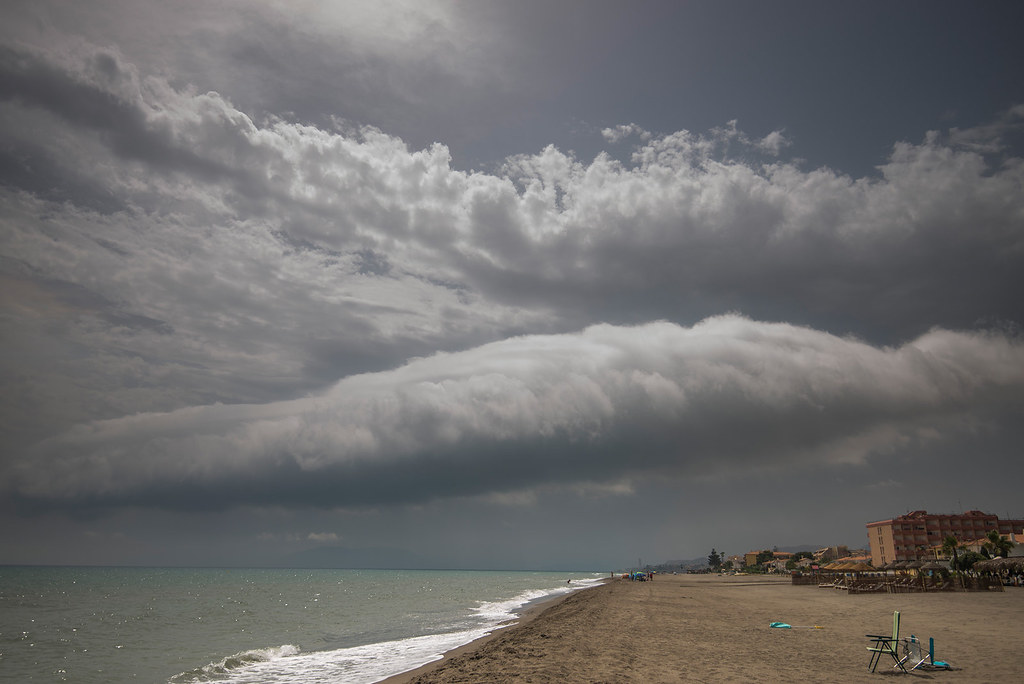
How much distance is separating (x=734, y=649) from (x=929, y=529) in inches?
5802

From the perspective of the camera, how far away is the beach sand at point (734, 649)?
14.5m

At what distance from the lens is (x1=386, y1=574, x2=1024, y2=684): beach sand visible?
1447cm

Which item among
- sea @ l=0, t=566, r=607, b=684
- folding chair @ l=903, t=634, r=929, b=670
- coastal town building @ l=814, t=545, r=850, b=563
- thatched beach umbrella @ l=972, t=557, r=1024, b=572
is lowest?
coastal town building @ l=814, t=545, r=850, b=563

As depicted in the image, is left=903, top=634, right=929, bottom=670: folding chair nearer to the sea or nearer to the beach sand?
the beach sand

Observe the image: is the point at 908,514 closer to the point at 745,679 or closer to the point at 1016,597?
the point at 1016,597

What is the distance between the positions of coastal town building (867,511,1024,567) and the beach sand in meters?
121

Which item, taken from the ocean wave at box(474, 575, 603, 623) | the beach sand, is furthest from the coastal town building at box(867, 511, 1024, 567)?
the beach sand

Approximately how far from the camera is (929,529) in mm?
133500

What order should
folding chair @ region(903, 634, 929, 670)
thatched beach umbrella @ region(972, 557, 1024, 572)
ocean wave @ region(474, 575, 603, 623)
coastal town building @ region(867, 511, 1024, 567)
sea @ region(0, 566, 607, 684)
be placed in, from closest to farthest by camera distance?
folding chair @ region(903, 634, 929, 670)
sea @ region(0, 566, 607, 684)
ocean wave @ region(474, 575, 603, 623)
thatched beach umbrella @ region(972, 557, 1024, 572)
coastal town building @ region(867, 511, 1024, 567)

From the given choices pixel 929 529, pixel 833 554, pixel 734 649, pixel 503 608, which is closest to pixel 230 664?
pixel 734 649

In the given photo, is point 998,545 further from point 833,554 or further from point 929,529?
point 833,554

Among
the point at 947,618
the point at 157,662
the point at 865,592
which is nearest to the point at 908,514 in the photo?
the point at 865,592

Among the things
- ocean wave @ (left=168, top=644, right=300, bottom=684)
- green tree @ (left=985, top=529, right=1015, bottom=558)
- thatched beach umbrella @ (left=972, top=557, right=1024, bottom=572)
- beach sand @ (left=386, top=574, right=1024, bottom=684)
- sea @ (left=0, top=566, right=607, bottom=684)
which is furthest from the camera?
green tree @ (left=985, top=529, right=1015, bottom=558)

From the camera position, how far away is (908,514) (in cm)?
13838
